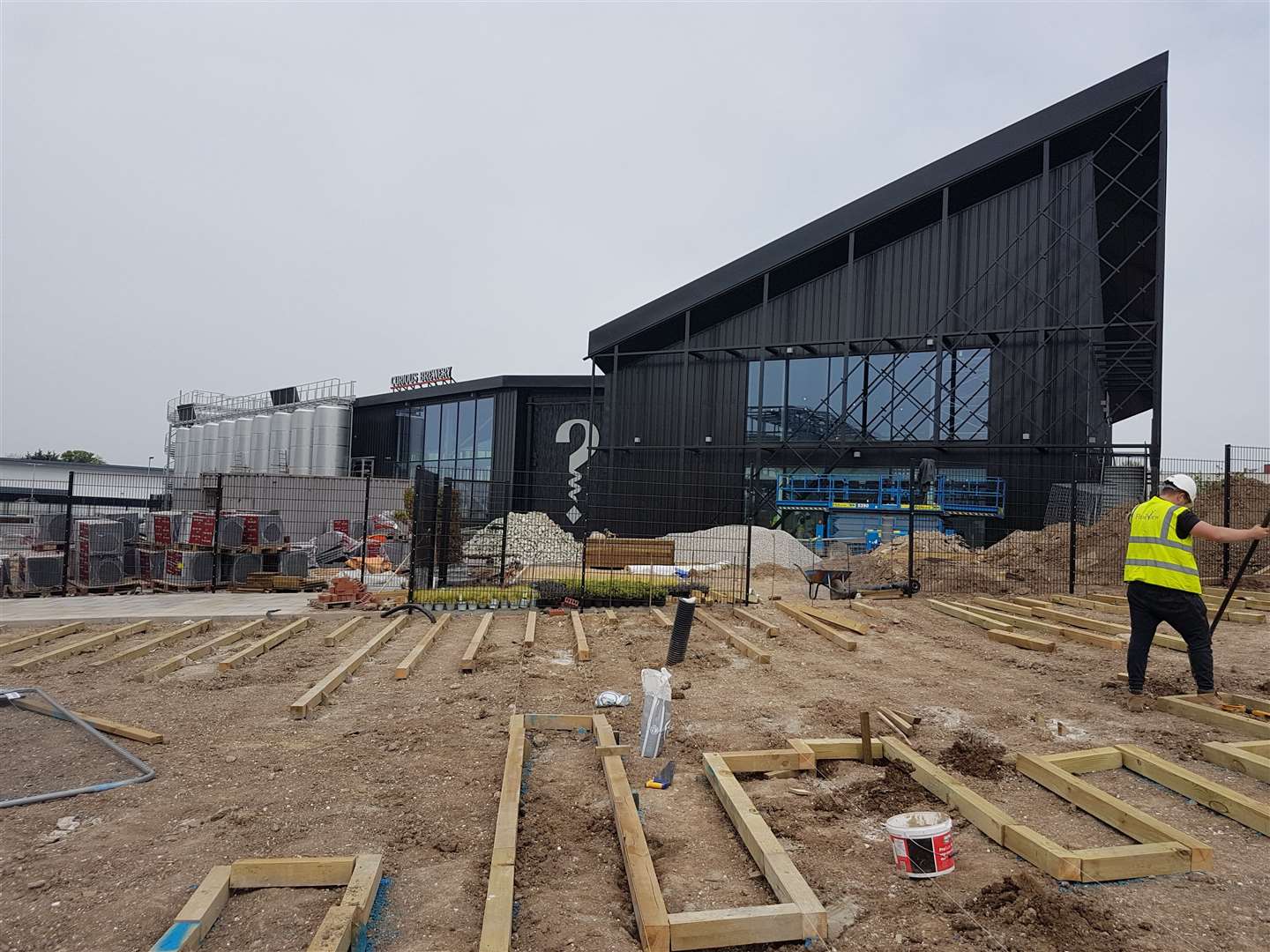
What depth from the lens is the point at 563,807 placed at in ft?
12.3

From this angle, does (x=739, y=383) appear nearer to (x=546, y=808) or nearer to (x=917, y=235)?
(x=917, y=235)

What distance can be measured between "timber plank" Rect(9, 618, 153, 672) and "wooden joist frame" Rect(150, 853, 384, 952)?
17.4ft

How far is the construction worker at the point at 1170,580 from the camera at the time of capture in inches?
216

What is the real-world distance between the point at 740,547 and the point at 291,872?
14.7m

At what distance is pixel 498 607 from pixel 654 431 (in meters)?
13.1

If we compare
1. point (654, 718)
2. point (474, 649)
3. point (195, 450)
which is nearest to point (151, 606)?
point (474, 649)

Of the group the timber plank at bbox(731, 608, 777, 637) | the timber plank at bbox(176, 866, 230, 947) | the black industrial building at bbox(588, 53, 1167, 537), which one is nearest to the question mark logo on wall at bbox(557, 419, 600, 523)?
the black industrial building at bbox(588, 53, 1167, 537)

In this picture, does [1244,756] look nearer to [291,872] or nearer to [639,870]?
[639,870]

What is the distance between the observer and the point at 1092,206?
17797 mm

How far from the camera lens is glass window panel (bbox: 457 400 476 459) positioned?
3081 centimetres

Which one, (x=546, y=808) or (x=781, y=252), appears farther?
(x=781, y=252)

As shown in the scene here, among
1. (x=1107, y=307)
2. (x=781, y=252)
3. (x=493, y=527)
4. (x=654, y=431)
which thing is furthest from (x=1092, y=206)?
(x=493, y=527)

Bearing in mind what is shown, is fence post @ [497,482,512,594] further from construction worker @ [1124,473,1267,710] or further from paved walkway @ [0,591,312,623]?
construction worker @ [1124,473,1267,710]

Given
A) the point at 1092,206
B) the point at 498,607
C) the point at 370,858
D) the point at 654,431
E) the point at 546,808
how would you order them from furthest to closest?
the point at 654,431, the point at 1092,206, the point at 498,607, the point at 546,808, the point at 370,858
